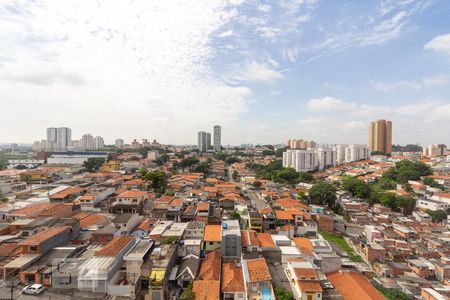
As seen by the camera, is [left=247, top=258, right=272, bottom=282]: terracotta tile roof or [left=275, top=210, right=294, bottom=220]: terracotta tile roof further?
[left=275, top=210, right=294, bottom=220]: terracotta tile roof

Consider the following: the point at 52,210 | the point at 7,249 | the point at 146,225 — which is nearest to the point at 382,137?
the point at 146,225

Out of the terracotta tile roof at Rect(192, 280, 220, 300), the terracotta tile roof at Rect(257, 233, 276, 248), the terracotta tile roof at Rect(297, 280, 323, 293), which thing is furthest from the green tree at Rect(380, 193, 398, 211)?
the terracotta tile roof at Rect(192, 280, 220, 300)

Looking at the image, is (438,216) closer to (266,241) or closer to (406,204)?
(406,204)

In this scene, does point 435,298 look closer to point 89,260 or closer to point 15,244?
point 89,260

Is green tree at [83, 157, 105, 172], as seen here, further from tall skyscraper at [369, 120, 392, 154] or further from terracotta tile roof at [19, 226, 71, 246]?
tall skyscraper at [369, 120, 392, 154]

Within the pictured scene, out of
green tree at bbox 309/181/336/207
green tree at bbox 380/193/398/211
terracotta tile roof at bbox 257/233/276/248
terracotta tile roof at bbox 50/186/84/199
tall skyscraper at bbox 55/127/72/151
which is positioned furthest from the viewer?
tall skyscraper at bbox 55/127/72/151

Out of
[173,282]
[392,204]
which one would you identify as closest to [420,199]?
[392,204]
